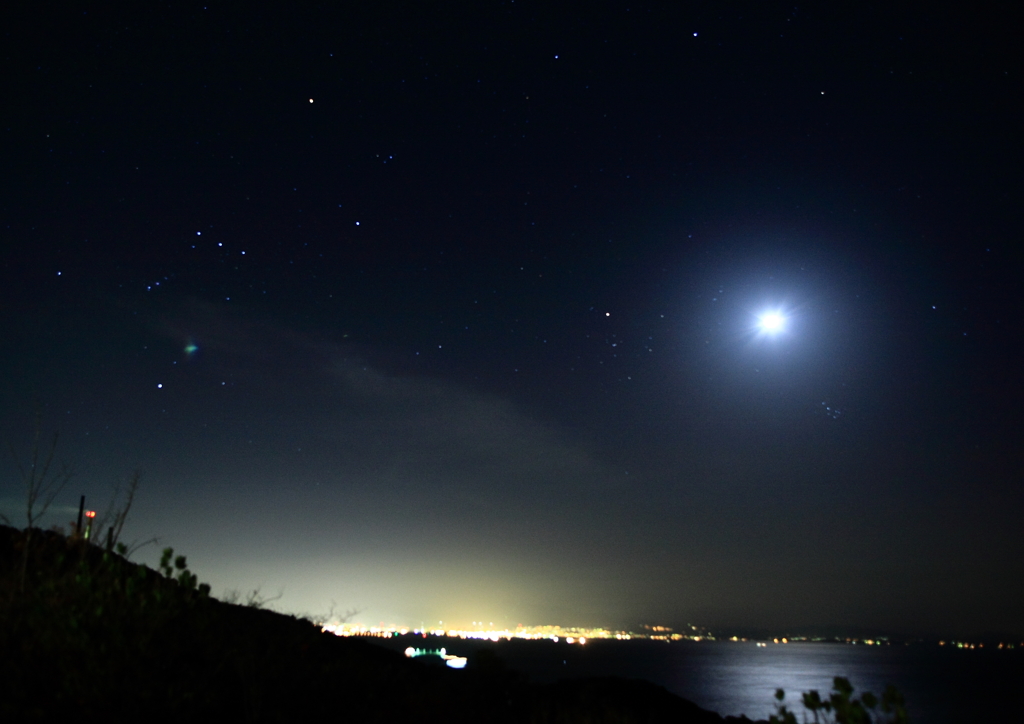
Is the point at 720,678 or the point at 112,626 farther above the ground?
the point at 112,626

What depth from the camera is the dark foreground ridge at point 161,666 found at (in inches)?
199

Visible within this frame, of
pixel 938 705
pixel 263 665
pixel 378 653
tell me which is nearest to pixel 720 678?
pixel 938 705

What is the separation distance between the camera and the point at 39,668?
5.24m

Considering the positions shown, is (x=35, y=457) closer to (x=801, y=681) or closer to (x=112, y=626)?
(x=112, y=626)

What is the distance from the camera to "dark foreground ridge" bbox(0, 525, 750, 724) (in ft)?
16.5

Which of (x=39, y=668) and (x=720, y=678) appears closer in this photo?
(x=39, y=668)

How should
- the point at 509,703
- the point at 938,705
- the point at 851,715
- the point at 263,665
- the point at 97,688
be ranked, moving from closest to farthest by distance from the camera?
the point at 851,715
the point at 97,688
the point at 263,665
the point at 509,703
the point at 938,705

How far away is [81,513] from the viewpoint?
41.2ft

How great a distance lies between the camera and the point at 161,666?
221 inches

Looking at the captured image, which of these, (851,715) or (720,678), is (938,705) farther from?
(851,715)

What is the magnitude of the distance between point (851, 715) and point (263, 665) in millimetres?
4910

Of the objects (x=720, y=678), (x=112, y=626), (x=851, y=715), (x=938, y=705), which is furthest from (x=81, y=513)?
(x=720, y=678)

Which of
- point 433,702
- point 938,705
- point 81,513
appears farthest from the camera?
point 938,705

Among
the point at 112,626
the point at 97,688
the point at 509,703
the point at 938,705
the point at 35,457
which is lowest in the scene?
the point at 938,705
